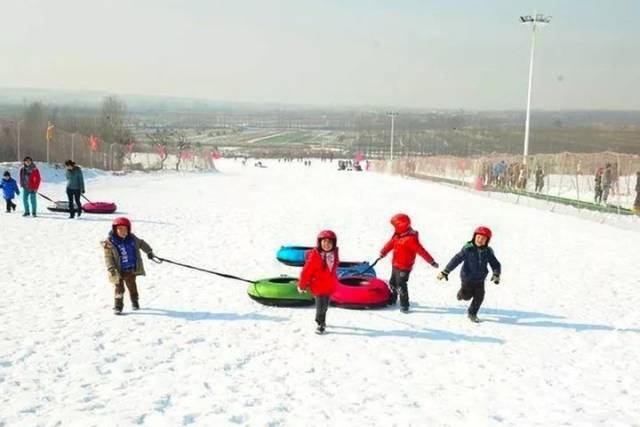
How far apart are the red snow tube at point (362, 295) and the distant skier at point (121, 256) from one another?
10.8 feet

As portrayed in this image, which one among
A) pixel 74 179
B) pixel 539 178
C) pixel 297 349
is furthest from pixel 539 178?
pixel 297 349

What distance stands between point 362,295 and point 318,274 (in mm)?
1836

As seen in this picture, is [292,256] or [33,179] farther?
[33,179]

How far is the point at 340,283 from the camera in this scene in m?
10.7

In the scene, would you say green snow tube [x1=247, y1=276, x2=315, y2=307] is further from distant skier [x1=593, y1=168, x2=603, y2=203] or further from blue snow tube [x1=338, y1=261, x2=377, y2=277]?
distant skier [x1=593, y1=168, x2=603, y2=203]

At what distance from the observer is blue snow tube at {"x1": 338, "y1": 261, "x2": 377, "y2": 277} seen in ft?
36.5

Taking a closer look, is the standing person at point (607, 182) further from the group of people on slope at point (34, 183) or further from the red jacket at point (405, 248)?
the group of people on slope at point (34, 183)

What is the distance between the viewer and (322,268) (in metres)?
8.50

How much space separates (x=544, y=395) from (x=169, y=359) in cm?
463

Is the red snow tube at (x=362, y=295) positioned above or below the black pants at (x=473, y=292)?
below

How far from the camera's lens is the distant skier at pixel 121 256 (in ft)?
29.7

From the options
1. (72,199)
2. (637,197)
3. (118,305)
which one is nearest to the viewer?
(118,305)

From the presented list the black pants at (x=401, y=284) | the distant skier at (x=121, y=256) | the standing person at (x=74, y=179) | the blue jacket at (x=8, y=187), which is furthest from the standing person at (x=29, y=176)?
the black pants at (x=401, y=284)

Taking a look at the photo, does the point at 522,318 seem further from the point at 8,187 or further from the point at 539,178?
the point at 539,178
